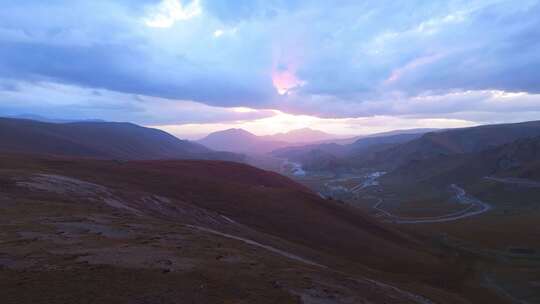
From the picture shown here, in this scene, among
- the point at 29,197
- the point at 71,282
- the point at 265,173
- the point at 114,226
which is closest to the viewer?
the point at 71,282

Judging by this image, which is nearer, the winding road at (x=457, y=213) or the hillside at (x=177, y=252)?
the hillside at (x=177, y=252)

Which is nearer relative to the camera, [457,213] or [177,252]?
[177,252]

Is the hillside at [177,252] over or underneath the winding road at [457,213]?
over

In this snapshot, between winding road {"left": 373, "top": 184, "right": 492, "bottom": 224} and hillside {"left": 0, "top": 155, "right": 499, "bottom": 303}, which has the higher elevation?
hillside {"left": 0, "top": 155, "right": 499, "bottom": 303}

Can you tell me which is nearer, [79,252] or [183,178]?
[79,252]

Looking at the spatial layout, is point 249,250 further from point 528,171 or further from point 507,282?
point 528,171

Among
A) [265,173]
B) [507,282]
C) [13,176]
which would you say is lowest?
[507,282]

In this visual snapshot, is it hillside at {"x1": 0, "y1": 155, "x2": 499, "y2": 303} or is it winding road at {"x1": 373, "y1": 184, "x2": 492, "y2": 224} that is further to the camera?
winding road at {"x1": 373, "y1": 184, "x2": 492, "y2": 224}

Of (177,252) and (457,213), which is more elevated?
(177,252)

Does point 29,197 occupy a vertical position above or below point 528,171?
above

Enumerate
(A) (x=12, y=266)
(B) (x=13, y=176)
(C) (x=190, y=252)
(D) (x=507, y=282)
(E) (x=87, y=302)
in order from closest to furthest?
(E) (x=87, y=302) → (A) (x=12, y=266) → (C) (x=190, y=252) → (B) (x=13, y=176) → (D) (x=507, y=282)

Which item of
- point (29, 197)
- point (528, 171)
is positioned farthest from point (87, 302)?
point (528, 171)
